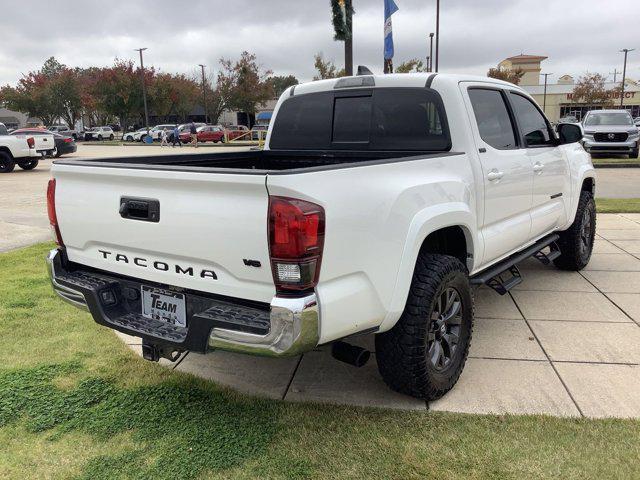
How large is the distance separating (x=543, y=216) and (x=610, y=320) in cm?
100

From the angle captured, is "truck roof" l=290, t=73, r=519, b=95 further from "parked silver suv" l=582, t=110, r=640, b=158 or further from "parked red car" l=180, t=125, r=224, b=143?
"parked red car" l=180, t=125, r=224, b=143

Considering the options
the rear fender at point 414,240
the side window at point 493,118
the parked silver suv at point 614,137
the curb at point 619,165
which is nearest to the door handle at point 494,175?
the side window at point 493,118

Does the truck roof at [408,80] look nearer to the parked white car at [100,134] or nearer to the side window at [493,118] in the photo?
the side window at [493,118]

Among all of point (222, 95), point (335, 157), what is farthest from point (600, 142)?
point (222, 95)

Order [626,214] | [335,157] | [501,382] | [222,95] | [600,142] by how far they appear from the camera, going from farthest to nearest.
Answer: [222,95], [600,142], [626,214], [335,157], [501,382]

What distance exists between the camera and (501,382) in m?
3.63

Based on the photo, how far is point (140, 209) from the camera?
2936 millimetres

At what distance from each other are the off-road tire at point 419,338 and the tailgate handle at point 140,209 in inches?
54.5

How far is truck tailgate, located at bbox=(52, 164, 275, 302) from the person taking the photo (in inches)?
101

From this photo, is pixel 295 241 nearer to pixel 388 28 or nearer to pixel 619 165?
pixel 388 28

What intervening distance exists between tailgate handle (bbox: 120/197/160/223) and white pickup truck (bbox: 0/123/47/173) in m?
18.9

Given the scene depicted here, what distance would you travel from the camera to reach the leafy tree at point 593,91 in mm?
63688

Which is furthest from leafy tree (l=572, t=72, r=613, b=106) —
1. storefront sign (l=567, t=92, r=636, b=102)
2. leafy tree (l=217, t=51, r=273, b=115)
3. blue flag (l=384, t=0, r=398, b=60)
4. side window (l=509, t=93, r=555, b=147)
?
side window (l=509, t=93, r=555, b=147)

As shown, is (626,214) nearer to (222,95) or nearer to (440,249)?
(440,249)
